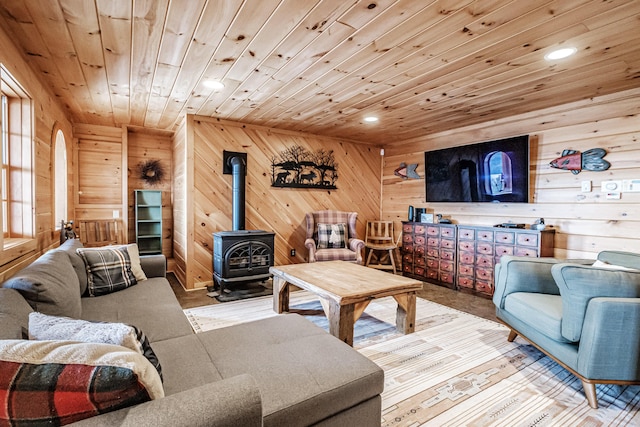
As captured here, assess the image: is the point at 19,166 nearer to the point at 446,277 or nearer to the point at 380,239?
the point at 380,239

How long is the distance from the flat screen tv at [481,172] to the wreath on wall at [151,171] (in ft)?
14.1

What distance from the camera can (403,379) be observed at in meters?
2.03

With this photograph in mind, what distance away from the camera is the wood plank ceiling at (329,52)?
71.2 inches

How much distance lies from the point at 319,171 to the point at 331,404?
415 centimetres

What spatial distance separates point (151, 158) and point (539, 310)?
17.8ft

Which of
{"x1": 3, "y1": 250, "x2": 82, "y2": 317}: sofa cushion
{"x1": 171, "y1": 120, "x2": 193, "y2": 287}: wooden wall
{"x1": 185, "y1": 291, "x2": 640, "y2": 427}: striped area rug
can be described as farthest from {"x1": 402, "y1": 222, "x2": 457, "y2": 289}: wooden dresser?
{"x1": 3, "y1": 250, "x2": 82, "y2": 317}: sofa cushion

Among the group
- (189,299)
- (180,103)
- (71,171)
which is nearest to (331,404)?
(189,299)

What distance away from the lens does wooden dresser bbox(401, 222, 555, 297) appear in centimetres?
350

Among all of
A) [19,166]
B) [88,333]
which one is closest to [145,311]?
[88,333]

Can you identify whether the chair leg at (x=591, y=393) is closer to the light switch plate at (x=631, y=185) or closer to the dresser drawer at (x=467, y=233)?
the light switch plate at (x=631, y=185)

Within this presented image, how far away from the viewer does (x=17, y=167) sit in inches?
94.7

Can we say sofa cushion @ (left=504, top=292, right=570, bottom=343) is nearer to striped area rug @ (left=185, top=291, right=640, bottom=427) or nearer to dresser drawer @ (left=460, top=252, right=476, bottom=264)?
striped area rug @ (left=185, top=291, right=640, bottom=427)

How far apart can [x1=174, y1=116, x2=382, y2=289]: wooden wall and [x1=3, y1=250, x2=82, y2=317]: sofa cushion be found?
89.8 inches

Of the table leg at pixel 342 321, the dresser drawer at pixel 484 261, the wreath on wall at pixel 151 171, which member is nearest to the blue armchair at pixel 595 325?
the table leg at pixel 342 321
